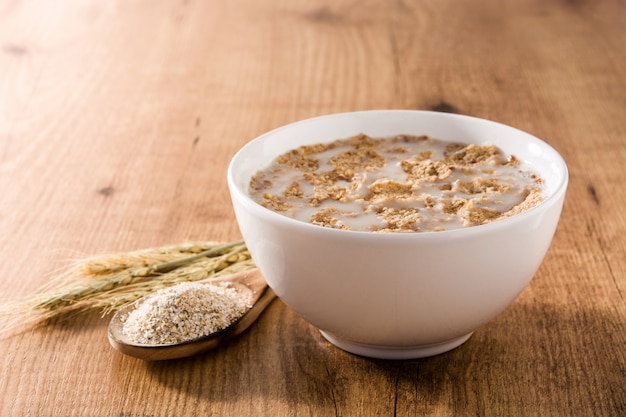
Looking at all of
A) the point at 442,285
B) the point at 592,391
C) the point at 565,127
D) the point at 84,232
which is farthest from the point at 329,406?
the point at 565,127

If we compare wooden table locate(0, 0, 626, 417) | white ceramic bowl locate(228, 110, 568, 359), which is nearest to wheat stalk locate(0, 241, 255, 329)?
wooden table locate(0, 0, 626, 417)

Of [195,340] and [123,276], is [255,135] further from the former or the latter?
[195,340]

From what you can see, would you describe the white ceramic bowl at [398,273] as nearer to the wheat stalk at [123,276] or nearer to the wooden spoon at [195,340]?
the wooden spoon at [195,340]

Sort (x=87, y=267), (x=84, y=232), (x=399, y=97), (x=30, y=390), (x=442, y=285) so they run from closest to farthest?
(x=442, y=285) < (x=30, y=390) < (x=87, y=267) < (x=84, y=232) < (x=399, y=97)

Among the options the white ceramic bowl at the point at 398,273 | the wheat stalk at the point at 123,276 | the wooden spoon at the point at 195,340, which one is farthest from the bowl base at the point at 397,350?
the wheat stalk at the point at 123,276

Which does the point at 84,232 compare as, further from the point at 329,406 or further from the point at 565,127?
the point at 565,127

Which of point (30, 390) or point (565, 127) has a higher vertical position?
point (30, 390)
